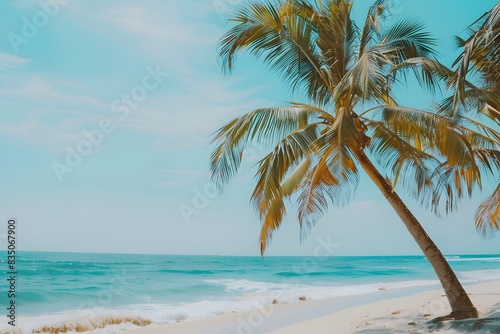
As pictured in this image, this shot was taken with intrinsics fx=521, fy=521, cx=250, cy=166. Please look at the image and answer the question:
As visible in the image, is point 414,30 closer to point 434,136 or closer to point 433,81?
point 433,81

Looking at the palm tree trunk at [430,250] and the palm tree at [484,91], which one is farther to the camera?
the palm tree trunk at [430,250]

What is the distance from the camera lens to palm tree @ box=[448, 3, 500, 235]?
4957mm

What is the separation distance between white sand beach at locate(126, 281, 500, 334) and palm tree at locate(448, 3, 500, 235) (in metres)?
1.62

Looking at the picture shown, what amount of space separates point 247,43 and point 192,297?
1316cm

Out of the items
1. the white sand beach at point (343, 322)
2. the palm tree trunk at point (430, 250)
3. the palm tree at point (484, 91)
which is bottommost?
the white sand beach at point (343, 322)

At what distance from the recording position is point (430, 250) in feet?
23.8

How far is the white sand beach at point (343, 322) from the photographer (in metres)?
6.82

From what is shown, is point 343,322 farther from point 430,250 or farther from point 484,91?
point 484,91

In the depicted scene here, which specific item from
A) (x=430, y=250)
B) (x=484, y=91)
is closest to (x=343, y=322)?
(x=430, y=250)

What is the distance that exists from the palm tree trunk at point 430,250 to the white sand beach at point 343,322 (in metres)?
0.28

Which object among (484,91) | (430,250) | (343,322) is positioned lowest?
(343,322)

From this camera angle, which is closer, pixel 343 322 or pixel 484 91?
pixel 484 91

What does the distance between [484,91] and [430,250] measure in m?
2.26

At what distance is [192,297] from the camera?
755 inches
